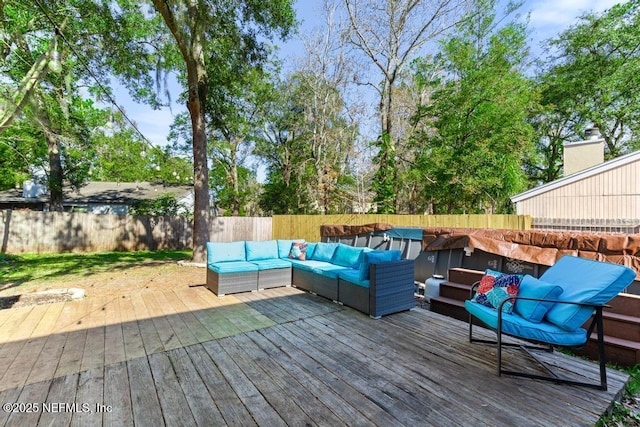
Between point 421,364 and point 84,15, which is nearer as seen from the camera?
point 421,364

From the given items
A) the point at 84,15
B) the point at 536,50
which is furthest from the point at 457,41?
the point at 84,15

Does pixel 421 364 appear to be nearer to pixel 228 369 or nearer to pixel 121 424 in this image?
pixel 228 369

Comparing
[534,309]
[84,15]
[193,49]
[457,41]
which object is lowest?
[534,309]

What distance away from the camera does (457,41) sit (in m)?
11.9

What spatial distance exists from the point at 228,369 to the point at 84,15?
30.9ft

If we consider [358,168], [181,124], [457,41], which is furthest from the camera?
[181,124]

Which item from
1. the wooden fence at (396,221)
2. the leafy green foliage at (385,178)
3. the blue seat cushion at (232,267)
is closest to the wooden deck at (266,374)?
the blue seat cushion at (232,267)

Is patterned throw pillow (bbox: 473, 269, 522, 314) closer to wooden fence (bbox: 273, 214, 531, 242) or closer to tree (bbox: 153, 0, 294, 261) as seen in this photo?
wooden fence (bbox: 273, 214, 531, 242)

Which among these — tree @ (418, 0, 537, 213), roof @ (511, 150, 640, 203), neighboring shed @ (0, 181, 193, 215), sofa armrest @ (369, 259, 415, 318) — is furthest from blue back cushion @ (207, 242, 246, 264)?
neighboring shed @ (0, 181, 193, 215)

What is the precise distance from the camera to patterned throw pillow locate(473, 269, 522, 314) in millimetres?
2613

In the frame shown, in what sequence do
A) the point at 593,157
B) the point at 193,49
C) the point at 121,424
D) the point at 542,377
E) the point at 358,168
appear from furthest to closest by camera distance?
the point at 358,168, the point at 593,157, the point at 193,49, the point at 542,377, the point at 121,424

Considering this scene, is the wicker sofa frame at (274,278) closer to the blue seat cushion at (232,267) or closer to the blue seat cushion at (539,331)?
the blue seat cushion at (232,267)

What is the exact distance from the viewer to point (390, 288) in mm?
3744

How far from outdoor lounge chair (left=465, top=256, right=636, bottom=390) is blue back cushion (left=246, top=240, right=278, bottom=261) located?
372 centimetres
